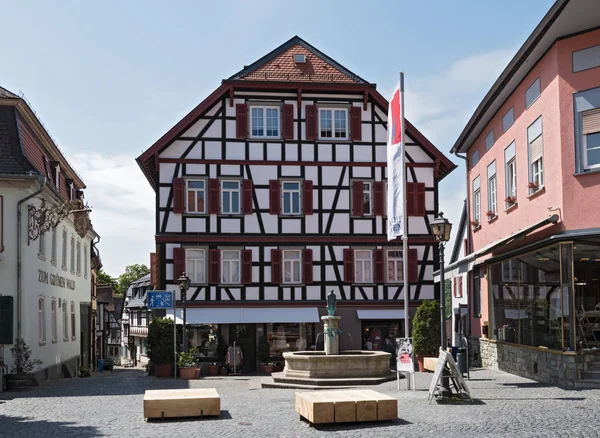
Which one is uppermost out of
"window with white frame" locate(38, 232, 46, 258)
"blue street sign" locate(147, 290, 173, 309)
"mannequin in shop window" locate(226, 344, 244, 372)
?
"window with white frame" locate(38, 232, 46, 258)

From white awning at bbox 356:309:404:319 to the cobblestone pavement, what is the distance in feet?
41.8

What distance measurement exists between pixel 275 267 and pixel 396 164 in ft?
43.6

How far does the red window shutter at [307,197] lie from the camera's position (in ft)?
108

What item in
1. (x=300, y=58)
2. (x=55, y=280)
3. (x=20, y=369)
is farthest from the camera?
(x=300, y=58)

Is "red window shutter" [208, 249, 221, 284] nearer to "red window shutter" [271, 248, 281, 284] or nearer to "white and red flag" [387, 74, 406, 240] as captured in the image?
"red window shutter" [271, 248, 281, 284]

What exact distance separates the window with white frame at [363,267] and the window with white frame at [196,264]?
19.8 feet

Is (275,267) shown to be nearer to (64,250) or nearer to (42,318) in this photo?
(64,250)

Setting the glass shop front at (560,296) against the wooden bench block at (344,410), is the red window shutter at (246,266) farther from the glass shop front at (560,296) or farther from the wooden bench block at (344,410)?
the wooden bench block at (344,410)

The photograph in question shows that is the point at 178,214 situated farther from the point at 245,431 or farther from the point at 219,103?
the point at 245,431

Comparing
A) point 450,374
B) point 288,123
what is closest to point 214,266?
point 288,123

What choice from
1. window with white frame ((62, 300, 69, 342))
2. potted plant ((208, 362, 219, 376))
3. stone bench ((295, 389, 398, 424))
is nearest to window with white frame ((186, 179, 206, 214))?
window with white frame ((62, 300, 69, 342))

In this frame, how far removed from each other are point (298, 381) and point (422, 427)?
8.55 meters

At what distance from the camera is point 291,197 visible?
33.2 meters

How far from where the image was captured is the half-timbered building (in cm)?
3228
